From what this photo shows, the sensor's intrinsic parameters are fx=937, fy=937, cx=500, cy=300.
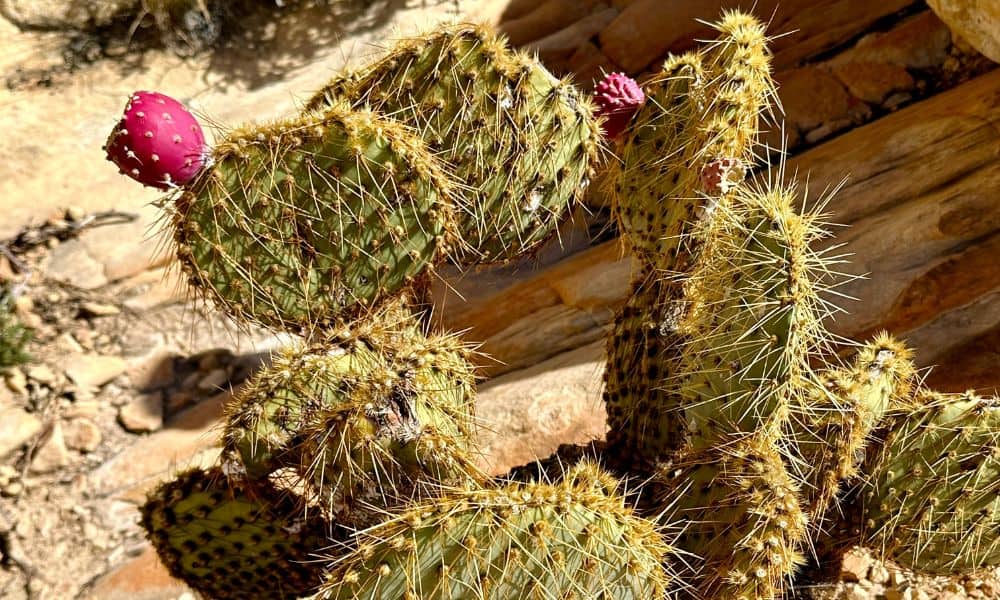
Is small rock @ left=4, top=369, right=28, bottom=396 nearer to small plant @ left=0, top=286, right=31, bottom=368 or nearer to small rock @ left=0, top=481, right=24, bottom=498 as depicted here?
small plant @ left=0, top=286, right=31, bottom=368

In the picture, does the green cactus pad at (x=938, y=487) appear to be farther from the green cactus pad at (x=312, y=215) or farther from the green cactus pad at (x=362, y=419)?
the green cactus pad at (x=312, y=215)

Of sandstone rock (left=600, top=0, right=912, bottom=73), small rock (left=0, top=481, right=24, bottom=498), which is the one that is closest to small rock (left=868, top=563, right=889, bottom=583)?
sandstone rock (left=600, top=0, right=912, bottom=73)

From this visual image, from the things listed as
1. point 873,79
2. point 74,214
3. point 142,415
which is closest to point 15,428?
point 142,415

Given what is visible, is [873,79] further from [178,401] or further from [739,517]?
[178,401]

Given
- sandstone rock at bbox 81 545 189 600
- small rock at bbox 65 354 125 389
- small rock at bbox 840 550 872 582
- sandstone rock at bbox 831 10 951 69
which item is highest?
sandstone rock at bbox 831 10 951 69

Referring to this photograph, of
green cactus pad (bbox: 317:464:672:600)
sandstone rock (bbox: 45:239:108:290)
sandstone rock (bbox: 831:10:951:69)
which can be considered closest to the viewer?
green cactus pad (bbox: 317:464:672:600)

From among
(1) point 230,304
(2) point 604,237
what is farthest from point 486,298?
(1) point 230,304

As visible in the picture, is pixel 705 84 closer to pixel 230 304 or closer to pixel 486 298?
pixel 230 304
